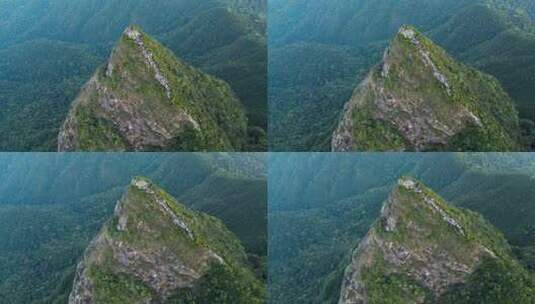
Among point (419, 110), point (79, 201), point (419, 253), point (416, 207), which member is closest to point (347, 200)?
point (416, 207)

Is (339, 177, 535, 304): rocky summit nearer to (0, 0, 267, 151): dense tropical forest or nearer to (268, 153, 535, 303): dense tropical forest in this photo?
(268, 153, 535, 303): dense tropical forest

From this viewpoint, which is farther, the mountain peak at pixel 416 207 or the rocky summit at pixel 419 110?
the rocky summit at pixel 419 110

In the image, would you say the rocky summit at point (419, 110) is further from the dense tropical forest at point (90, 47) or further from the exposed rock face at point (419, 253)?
the dense tropical forest at point (90, 47)

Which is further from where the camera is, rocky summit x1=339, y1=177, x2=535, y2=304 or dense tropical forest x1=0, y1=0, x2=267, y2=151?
dense tropical forest x1=0, y1=0, x2=267, y2=151

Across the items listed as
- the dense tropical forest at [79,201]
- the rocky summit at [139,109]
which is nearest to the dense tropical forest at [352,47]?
the dense tropical forest at [79,201]

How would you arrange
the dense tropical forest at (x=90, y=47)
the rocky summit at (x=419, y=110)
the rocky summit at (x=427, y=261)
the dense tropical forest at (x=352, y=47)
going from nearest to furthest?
the rocky summit at (x=427, y=261) < the rocky summit at (x=419, y=110) < the dense tropical forest at (x=352, y=47) < the dense tropical forest at (x=90, y=47)

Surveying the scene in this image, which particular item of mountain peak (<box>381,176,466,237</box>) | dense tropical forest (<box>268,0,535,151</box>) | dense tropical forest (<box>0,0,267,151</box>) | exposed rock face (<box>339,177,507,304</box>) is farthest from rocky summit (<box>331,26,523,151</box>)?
dense tropical forest (<box>0,0,267,151</box>)

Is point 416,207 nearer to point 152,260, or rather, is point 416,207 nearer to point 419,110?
point 419,110
